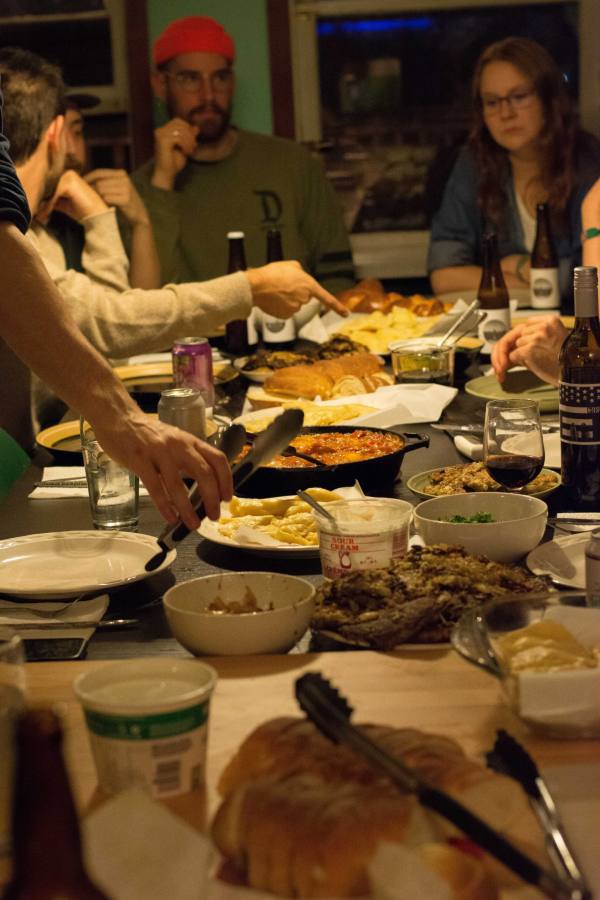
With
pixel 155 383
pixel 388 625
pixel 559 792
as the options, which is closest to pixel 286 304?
pixel 155 383

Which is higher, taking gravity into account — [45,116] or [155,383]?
[45,116]

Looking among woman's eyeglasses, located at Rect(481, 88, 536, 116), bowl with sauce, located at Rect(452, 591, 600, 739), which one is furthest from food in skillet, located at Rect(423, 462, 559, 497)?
woman's eyeglasses, located at Rect(481, 88, 536, 116)

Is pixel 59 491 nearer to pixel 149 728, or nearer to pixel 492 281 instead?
pixel 149 728

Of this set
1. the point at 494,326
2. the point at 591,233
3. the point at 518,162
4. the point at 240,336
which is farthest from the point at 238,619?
the point at 518,162

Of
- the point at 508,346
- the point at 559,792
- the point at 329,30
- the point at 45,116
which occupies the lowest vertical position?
the point at 559,792

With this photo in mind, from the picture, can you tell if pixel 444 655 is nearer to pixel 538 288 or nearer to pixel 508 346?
pixel 508 346

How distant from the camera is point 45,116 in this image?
10.3 feet

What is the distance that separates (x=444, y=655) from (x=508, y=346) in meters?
1.32

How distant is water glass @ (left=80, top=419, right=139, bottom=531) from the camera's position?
5.92 ft

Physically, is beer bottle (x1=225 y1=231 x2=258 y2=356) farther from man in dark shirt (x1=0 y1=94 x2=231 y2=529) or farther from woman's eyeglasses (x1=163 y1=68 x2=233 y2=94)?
woman's eyeglasses (x1=163 y1=68 x2=233 y2=94)

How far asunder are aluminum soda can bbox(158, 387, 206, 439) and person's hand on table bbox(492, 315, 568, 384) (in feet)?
2.38

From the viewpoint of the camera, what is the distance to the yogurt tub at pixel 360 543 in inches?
56.6

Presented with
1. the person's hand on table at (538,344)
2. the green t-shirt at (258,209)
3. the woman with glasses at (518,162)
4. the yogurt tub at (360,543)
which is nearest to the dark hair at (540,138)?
the woman with glasses at (518,162)

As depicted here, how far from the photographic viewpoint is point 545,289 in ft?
12.1
